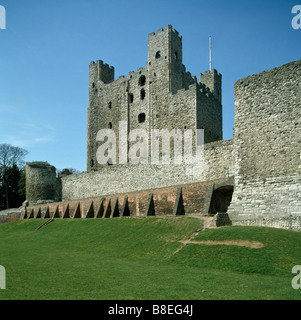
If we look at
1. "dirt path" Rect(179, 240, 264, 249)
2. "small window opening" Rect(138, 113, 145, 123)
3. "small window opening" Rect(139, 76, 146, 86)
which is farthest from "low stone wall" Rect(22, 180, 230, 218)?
"small window opening" Rect(139, 76, 146, 86)

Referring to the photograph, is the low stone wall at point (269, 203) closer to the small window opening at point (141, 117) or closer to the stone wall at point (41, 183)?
the small window opening at point (141, 117)

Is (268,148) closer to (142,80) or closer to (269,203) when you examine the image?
(269,203)

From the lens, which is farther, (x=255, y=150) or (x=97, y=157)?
(x=97, y=157)

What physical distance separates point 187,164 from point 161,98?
1453 centimetres

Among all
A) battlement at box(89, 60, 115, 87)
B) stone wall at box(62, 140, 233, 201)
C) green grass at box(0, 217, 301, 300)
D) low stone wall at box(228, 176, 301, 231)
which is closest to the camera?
green grass at box(0, 217, 301, 300)

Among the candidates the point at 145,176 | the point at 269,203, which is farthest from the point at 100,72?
the point at 269,203

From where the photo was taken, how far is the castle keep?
591 inches

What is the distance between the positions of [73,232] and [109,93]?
27.3 metres

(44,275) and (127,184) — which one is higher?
(127,184)

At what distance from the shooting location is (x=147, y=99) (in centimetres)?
3894

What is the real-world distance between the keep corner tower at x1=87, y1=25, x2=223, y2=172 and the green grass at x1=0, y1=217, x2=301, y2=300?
18907 millimetres

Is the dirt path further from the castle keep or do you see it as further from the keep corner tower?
the keep corner tower
